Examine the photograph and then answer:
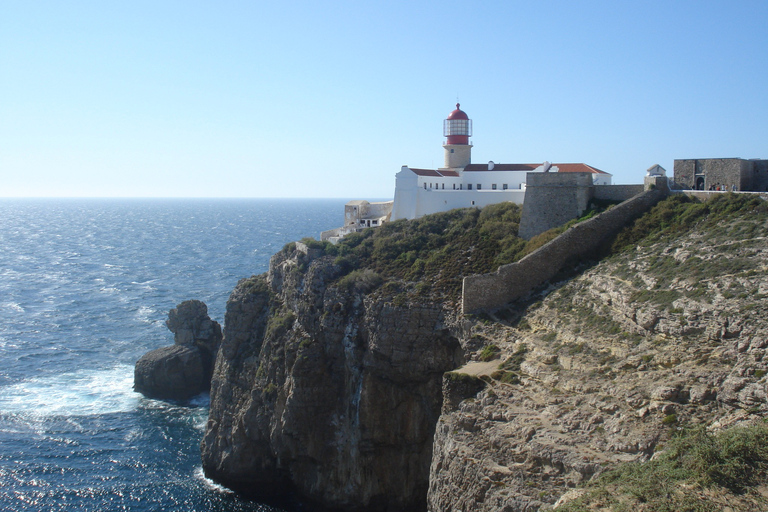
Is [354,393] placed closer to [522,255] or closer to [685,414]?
[522,255]

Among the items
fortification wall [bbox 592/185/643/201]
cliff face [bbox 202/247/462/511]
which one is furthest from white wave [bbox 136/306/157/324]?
fortification wall [bbox 592/185/643/201]

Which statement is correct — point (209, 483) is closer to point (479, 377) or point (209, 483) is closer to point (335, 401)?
point (335, 401)

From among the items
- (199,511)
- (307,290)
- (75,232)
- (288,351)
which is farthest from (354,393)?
(75,232)

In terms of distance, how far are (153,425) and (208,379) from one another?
7.38 metres

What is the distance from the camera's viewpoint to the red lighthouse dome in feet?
164

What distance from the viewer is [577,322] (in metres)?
25.7

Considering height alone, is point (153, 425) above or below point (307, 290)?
below

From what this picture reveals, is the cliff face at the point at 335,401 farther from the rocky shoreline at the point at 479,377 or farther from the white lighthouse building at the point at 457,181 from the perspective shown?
the white lighthouse building at the point at 457,181

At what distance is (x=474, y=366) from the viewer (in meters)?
26.2

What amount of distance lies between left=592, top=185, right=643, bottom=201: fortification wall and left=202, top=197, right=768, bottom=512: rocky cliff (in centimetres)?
299

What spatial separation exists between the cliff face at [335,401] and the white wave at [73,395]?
923 cm

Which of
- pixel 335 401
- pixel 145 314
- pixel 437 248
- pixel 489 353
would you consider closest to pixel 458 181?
pixel 437 248

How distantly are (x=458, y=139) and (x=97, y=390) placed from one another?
105 ft

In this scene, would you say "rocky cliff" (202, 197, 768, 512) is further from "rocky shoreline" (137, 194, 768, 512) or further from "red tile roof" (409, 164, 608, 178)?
"red tile roof" (409, 164, 608, 178)
